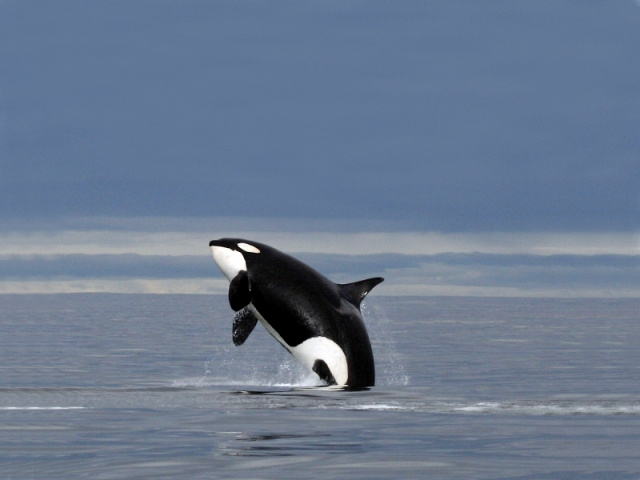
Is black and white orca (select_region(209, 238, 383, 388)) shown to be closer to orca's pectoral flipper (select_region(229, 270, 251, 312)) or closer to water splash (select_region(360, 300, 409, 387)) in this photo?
orca's pectoral flipper (select_region(229, 270, 251, 312))

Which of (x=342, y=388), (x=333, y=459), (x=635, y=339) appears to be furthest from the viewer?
(x=635, y=339)

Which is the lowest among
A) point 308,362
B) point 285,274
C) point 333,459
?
point 333,459

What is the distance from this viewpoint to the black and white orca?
984 inches

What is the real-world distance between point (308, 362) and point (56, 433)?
902cm

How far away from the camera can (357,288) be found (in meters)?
26.0

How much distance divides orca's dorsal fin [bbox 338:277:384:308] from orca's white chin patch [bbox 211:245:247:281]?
2370mm

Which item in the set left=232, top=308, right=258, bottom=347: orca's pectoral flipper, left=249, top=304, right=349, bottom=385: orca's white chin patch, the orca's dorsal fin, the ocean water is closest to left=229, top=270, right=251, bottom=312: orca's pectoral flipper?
left=232, top=308, right=258, bottom=347: orca's pectoral flipper

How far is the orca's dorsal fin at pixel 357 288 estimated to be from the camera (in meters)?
25.9

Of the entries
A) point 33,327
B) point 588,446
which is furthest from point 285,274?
point 33,327

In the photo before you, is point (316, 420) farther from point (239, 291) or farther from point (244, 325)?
point (244, 325)

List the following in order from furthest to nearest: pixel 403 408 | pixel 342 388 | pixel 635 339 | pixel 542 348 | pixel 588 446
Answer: pixel 635 339, pixel 542 348, pixel 342 388, pixel 403 408, pixel 588 446

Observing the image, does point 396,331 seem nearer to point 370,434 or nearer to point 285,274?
point 285,274

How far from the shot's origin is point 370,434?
56.7 feet

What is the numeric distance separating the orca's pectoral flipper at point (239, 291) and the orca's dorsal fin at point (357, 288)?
2096 mm
